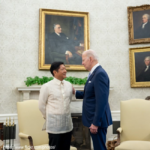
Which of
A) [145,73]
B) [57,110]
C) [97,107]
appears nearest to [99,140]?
[97,107]

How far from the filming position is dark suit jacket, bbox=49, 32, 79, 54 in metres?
5.22

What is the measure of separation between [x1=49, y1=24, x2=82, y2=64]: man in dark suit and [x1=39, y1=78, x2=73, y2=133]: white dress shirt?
9.19 feet

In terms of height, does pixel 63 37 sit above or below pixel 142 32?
below

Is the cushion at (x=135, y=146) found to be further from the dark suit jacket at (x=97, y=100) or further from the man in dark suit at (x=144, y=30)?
the man in dark suit at (x=144, y=30)

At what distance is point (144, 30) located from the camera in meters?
5.46

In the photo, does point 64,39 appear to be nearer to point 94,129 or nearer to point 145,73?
point 145,73

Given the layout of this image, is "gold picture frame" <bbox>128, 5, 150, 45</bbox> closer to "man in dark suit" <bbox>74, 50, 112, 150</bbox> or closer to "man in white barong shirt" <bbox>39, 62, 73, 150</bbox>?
"man in dark suit" <bbox>74, 50, 112, 150</bbox>

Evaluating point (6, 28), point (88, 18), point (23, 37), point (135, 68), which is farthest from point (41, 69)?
point (135, 68)

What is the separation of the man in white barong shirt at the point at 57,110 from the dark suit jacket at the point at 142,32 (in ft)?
12.1

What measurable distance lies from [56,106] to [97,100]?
0.54 m

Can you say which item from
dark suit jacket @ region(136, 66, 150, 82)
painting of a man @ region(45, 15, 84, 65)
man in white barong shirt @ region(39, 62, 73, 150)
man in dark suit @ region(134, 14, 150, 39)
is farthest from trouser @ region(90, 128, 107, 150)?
man in dark suit @ region(134, 14, 150, 39)

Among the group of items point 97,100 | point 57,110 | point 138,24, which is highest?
point 138,24

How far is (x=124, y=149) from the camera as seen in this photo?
3.03m

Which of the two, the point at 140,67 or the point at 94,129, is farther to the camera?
the point at 140,67
